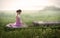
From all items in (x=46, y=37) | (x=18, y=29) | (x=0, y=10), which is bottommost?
(x=46, y=37)

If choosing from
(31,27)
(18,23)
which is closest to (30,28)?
(31,27)

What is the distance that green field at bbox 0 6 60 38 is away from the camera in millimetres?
1562

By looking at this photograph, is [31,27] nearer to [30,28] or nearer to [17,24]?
[30,28]

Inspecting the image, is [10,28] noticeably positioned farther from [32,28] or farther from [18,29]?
[32,28]

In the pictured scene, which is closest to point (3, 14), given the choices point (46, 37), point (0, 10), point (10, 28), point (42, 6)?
point (0, 10)

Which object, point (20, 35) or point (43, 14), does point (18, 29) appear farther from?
point (43, 14)

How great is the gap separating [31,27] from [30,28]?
2 cm

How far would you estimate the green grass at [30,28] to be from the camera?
1.56m

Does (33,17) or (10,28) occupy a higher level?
(33,17)

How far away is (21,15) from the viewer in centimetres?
160

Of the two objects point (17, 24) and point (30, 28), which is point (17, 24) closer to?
point (17, 24)

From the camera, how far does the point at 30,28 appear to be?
1595 millimetres

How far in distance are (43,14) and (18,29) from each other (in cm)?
39

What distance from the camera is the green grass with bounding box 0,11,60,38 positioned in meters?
1.56
